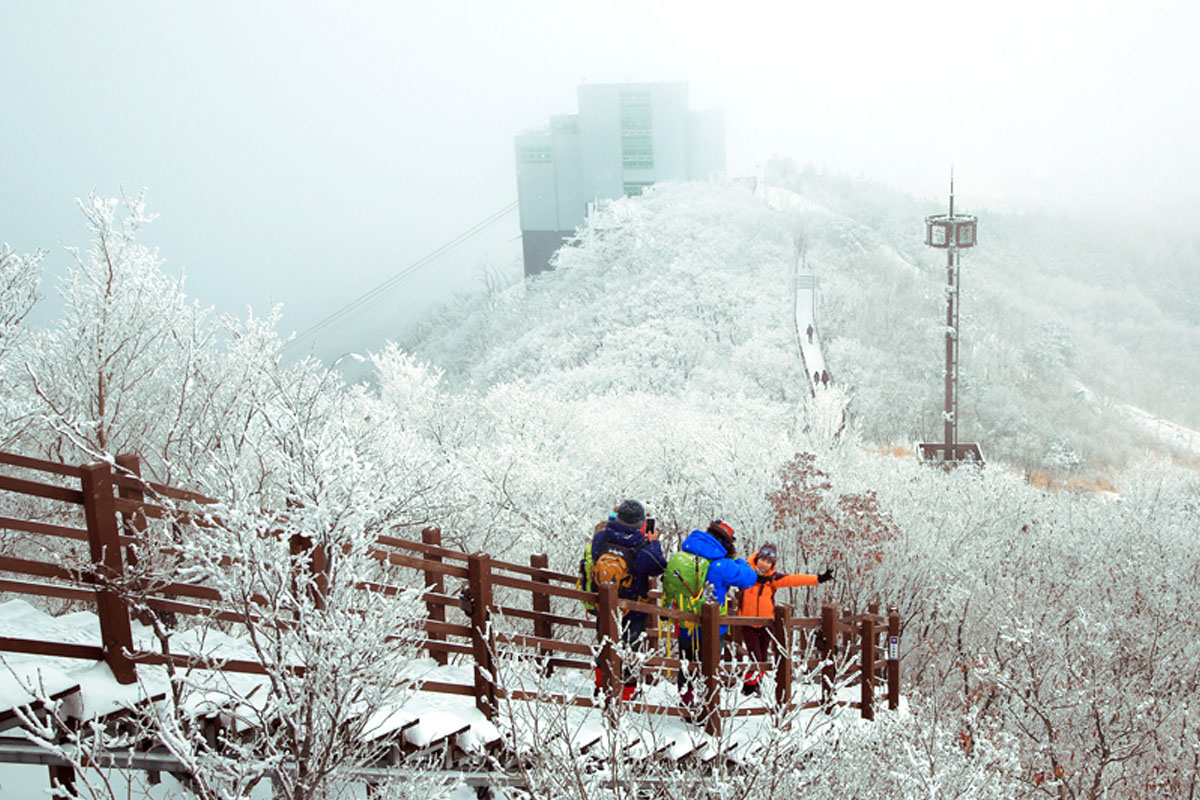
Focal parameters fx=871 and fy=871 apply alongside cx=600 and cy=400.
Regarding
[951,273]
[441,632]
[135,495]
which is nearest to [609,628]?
[441,632]

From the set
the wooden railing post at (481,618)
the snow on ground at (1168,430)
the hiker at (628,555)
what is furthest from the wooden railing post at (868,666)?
the snow on ground at (1168,430)

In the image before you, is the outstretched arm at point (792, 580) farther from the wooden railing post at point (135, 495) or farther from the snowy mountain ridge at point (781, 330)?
the snowy mountain ridge at point (781, 330)

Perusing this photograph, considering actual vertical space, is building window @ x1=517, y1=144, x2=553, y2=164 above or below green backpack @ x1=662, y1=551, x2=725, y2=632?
above

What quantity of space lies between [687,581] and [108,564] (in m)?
3.78

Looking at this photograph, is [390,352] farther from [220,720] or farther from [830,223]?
[830,223]

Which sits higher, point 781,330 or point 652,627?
point 652,627

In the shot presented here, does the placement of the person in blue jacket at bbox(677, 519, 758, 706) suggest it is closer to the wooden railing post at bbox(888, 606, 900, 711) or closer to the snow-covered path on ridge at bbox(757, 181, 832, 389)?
the wooden railing post at bbox(888, 606, 900, 711)

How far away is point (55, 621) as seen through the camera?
5273 mm

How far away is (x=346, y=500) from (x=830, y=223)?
74.7 meters

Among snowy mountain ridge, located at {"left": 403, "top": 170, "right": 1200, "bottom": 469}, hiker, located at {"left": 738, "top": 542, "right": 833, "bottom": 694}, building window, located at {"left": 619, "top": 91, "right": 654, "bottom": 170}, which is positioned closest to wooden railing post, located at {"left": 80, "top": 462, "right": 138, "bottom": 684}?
hiker, located at {"left": 738, "top": 542, "right": 833, "bottom": 694}

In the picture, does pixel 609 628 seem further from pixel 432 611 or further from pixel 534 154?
pixel 534 154

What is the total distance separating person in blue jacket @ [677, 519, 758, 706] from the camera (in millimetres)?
6398

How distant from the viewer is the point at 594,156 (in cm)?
7562

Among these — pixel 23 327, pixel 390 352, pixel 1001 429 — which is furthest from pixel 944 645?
pixel 1001 429
